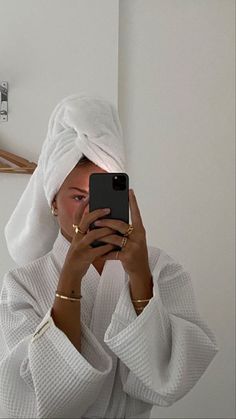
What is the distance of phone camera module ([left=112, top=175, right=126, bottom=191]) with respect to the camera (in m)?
0.86

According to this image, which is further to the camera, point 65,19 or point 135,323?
point 65,19

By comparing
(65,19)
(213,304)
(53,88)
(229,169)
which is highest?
(65,19)

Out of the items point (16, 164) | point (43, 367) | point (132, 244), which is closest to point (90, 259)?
point (132, 244)

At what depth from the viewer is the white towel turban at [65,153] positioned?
0.92 m

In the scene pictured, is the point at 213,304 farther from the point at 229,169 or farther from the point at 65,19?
the point at 65,19

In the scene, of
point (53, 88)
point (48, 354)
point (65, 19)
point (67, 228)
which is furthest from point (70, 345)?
point (65, 19)

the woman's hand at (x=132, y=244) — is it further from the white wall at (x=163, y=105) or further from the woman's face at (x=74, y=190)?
the white wall at (x=163, y=105)

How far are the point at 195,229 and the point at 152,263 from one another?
25.2 inches

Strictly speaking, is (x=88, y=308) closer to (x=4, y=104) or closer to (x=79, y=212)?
(x=79, y=212)

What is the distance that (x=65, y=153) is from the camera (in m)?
0.93

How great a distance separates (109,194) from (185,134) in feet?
2.65

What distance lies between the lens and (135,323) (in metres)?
0.85

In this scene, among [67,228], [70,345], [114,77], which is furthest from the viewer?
[114,77]

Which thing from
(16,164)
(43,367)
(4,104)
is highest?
(4,104)
